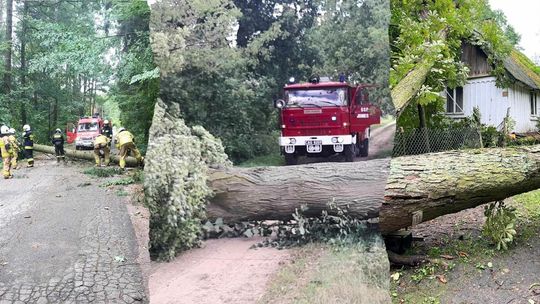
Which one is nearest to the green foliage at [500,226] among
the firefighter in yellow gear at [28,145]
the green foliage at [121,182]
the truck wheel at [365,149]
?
the green foliage at [121,182]

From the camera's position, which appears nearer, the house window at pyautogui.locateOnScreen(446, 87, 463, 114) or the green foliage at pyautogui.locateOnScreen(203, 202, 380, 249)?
the green foliage at pyautogui.locateOnScreen(203, 202, 380, 249)

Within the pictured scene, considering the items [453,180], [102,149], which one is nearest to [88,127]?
[102,149]

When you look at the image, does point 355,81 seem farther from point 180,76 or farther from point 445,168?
point 445,168

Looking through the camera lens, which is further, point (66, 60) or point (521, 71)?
point (521, 71)

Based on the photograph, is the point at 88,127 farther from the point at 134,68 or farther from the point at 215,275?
the point at 215,275

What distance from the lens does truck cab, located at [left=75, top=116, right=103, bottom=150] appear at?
2.54 meters

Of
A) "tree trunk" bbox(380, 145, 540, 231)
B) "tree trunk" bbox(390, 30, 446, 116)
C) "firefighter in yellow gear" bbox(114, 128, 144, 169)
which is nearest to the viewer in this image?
"firefighter in yellow gear" bbox(114, 128, 144, 169)

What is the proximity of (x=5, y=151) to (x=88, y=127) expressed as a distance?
48 cm

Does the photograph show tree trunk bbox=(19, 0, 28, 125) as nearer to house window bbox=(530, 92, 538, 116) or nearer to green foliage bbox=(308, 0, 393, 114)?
green foliage bbox=(308, 0, 393, 114)

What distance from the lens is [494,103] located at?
6.14 m

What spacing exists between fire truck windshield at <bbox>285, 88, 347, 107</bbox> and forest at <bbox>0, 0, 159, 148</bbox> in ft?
3.65

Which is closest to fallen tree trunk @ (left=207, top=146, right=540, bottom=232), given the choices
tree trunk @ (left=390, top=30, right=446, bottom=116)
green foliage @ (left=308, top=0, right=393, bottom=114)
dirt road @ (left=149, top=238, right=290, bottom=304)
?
dirt road @ (left=149, top=238, right=290, bottom=304)

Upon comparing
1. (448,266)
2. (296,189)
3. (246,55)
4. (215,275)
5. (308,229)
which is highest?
(246,55)

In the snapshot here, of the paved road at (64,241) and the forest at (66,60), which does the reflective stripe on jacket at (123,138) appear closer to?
the forest at (66,60)
